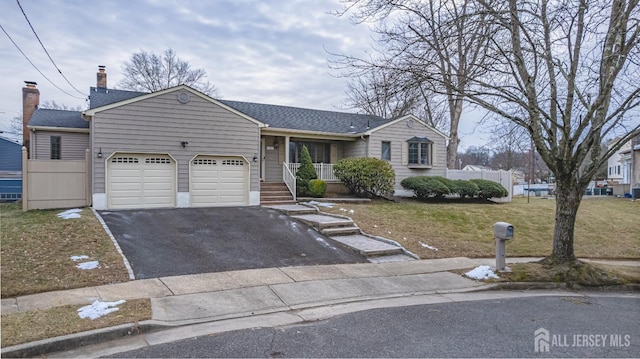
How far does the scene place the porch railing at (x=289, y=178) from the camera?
16147 mm

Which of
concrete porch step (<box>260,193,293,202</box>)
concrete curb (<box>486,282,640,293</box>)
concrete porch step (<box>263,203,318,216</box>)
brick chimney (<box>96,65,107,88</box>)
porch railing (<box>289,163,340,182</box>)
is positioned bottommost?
concrete curb (<box>486,282,640,293</box>)

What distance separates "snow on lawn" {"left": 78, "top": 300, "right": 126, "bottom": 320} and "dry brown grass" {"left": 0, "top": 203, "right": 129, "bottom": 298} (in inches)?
46.6

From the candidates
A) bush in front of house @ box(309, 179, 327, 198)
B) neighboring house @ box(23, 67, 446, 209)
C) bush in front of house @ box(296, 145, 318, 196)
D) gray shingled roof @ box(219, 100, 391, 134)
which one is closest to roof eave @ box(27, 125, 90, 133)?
neighboring house @ box(23, 67, 446, 209)

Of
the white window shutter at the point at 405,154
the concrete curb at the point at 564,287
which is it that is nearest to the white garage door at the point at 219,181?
the white window shutter at the point at 405,154

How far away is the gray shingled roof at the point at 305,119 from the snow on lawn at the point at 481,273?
11855mm

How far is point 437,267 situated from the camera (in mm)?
8555

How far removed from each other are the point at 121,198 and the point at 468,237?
11.2 meters

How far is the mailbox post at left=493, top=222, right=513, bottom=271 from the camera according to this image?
25.4ft

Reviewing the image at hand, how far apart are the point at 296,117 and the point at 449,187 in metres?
8.24

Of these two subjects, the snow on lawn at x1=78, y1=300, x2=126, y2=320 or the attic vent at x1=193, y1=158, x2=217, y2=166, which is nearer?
the snow on lawn at x1=78, y1=300, x2=126, y2=320

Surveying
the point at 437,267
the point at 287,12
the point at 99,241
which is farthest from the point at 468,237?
the point at 99,241

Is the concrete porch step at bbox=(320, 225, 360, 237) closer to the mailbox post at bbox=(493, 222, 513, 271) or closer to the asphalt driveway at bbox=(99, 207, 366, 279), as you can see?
the asphalt driveway at bbox=(99, 207, 366, 279)

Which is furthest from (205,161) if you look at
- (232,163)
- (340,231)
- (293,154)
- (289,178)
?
(340,231)

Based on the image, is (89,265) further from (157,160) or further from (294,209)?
(294,209)
